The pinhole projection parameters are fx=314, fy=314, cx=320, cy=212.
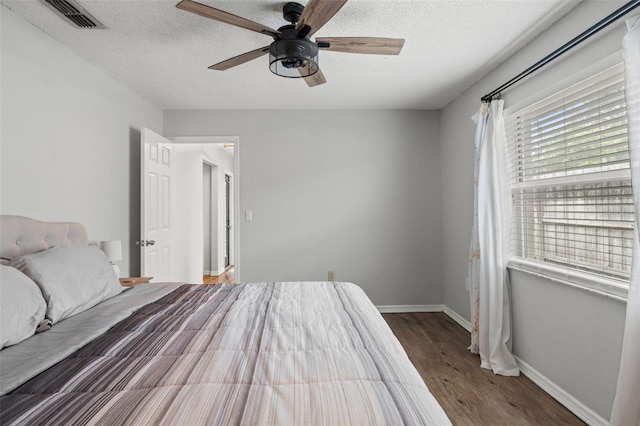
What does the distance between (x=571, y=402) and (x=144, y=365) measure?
246cm

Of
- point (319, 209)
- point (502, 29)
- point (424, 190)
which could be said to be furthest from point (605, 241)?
point (319, 209)

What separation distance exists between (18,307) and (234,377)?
1050mm

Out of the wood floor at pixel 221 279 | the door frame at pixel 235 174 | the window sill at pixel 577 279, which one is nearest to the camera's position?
the window sill at pixel 577 279

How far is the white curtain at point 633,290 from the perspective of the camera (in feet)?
4.68

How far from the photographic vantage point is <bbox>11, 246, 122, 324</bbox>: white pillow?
4.98 feet

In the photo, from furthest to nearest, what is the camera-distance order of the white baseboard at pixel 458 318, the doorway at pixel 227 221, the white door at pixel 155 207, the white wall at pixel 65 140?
the doorway at pixel 227 221, the white baseboard at pixel 458 318, the white door at pixel 155 207, the white wall at pixel 65 140

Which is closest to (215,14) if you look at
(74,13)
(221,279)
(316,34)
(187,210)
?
(316,34)

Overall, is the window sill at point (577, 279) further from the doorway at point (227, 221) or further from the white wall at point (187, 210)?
the doorway at point (227, 221)

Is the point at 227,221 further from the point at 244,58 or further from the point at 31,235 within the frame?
the point at 244,58

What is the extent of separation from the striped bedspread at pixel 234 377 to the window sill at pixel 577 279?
131 cm

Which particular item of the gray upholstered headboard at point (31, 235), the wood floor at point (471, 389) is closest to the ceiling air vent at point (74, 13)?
the gray upholstered headboard at point (31, 235)

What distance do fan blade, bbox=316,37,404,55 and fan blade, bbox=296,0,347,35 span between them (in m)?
0.15

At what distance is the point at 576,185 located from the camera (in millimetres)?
2025

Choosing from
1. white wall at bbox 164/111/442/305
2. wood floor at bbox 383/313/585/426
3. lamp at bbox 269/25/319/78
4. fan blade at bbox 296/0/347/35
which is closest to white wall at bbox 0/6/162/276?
white wall at bbox 164/111/442/305
